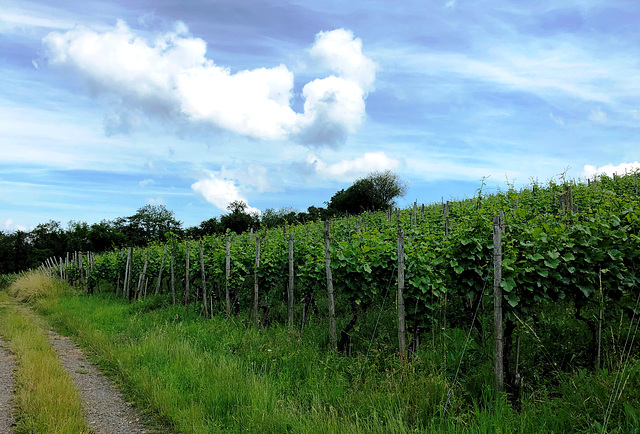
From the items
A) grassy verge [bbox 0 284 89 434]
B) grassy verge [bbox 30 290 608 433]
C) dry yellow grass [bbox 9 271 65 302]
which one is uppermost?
grassy verge [bbox 30 290 608 433]

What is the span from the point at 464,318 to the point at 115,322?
8860 millimetres

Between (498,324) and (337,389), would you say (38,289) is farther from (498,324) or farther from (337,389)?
(498,324)

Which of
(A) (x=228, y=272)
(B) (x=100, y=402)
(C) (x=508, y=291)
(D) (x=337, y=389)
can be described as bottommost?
(B) (x=100, y=402)

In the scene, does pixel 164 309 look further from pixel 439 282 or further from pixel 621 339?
pixel 621 339

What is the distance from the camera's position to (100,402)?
559cm

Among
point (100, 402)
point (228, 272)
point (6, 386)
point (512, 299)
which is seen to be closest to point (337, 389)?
point (512, 299)

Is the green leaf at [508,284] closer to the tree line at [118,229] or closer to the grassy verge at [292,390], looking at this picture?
the grassy verge at [292,390]

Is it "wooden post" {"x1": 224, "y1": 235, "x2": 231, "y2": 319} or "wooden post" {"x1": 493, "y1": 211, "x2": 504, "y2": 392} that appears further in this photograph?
"wooden post" {"x1": 224, "y1": 235, "x2": 231, "y2": 319}

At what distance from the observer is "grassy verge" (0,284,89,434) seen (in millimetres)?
4586

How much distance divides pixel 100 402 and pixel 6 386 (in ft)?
5.78

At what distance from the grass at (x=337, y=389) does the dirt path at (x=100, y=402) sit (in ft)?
0.65

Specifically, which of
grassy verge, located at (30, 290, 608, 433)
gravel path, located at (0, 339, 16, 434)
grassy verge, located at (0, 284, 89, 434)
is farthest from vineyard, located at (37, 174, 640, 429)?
gravel path, located at (0, 339, 16, 434)

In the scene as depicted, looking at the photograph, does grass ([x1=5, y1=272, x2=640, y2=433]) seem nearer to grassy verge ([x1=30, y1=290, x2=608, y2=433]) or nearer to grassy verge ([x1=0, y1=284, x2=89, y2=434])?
grassy verge ([x1=30, y1=290, x2=608, y2=433])

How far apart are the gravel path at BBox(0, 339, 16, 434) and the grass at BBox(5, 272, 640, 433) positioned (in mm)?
1326
